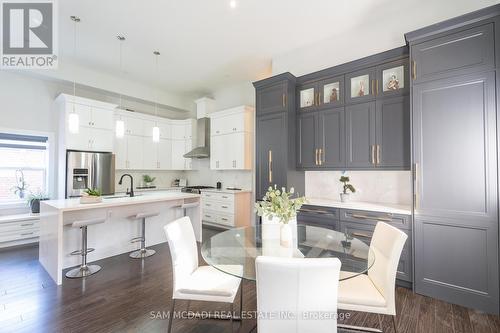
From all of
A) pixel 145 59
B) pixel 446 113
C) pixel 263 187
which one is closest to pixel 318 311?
pixel 446 113

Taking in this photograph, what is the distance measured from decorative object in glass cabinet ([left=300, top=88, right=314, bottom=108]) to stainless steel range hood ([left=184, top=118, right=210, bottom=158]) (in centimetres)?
280

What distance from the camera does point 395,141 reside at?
285 centimetres

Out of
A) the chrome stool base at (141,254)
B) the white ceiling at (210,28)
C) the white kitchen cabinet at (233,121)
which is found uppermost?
the white ceiling at (210,28)

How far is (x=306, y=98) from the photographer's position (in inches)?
147

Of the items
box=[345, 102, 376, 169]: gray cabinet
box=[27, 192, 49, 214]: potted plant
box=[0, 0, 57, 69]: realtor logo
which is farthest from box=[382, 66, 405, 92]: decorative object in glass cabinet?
box=[27, 192, 49, 214]: potted plant

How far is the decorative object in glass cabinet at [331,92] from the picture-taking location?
338cm

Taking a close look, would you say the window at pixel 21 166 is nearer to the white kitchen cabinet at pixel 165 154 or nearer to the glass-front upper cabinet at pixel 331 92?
the white kitchen cabinet at pixel 165 154

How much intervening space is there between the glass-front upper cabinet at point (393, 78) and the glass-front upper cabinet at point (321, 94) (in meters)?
0.48

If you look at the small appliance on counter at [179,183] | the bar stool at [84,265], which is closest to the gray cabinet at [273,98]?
the bar stool at [84,265]

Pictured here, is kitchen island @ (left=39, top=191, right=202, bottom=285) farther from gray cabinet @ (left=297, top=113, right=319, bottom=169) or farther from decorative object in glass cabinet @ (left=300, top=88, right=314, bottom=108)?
decorative object in glass cabinet @ (left=300, top=88, right=314, bottom=108)

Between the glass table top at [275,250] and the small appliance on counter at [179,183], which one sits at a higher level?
the small appliance on counter at [179,183]

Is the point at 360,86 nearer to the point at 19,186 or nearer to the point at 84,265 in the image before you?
the point at 84,265

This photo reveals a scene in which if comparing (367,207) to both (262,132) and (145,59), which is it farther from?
(145,59)

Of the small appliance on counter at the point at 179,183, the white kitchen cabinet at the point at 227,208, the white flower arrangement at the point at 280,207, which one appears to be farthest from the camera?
the small appliance on counter at the point at 179,183
